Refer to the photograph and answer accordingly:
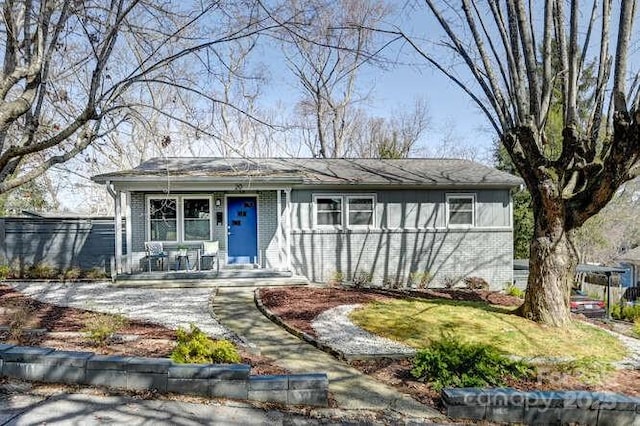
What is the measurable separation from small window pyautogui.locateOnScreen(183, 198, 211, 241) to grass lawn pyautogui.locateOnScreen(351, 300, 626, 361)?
6.56 m

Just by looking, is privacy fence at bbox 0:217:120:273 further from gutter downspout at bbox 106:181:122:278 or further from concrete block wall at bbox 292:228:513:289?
concrete block wall at bbox 292:228:513:289

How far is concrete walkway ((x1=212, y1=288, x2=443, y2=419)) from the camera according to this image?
4.25 metres

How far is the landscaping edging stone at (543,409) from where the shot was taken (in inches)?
158

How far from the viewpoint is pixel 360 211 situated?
13516 millimetres

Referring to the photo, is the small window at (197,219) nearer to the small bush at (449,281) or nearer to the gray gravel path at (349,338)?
the gray gravel path at (349,338)

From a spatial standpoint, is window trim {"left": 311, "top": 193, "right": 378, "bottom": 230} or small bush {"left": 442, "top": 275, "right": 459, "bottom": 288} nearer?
window trim {"left": 311, "top": 193, "right": 378, "bottom": 230}

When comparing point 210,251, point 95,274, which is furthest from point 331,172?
point 95,274

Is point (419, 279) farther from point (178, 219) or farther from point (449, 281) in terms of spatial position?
point (178, 219)

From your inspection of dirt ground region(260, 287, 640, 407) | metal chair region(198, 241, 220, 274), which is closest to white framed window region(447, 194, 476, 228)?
dirt ground region(260, 287, 640, 407)

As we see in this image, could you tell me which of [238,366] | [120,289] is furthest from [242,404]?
[120,289]

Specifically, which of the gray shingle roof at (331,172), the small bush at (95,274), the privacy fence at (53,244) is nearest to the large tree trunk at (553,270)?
the gray shingle roof at (331,172)

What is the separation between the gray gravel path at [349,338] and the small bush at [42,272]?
379 inches

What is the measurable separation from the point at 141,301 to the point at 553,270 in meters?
8.52

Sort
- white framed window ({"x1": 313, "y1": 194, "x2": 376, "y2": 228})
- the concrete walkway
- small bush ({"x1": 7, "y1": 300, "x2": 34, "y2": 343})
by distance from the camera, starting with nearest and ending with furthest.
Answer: the concrete walkway < small bush ({"x1": 7, "y1": 300, "x2": 34, "y2": 343}) < white framed window ({"x1": 313, "y1": 194, "x2": 376, "y2": 228})
